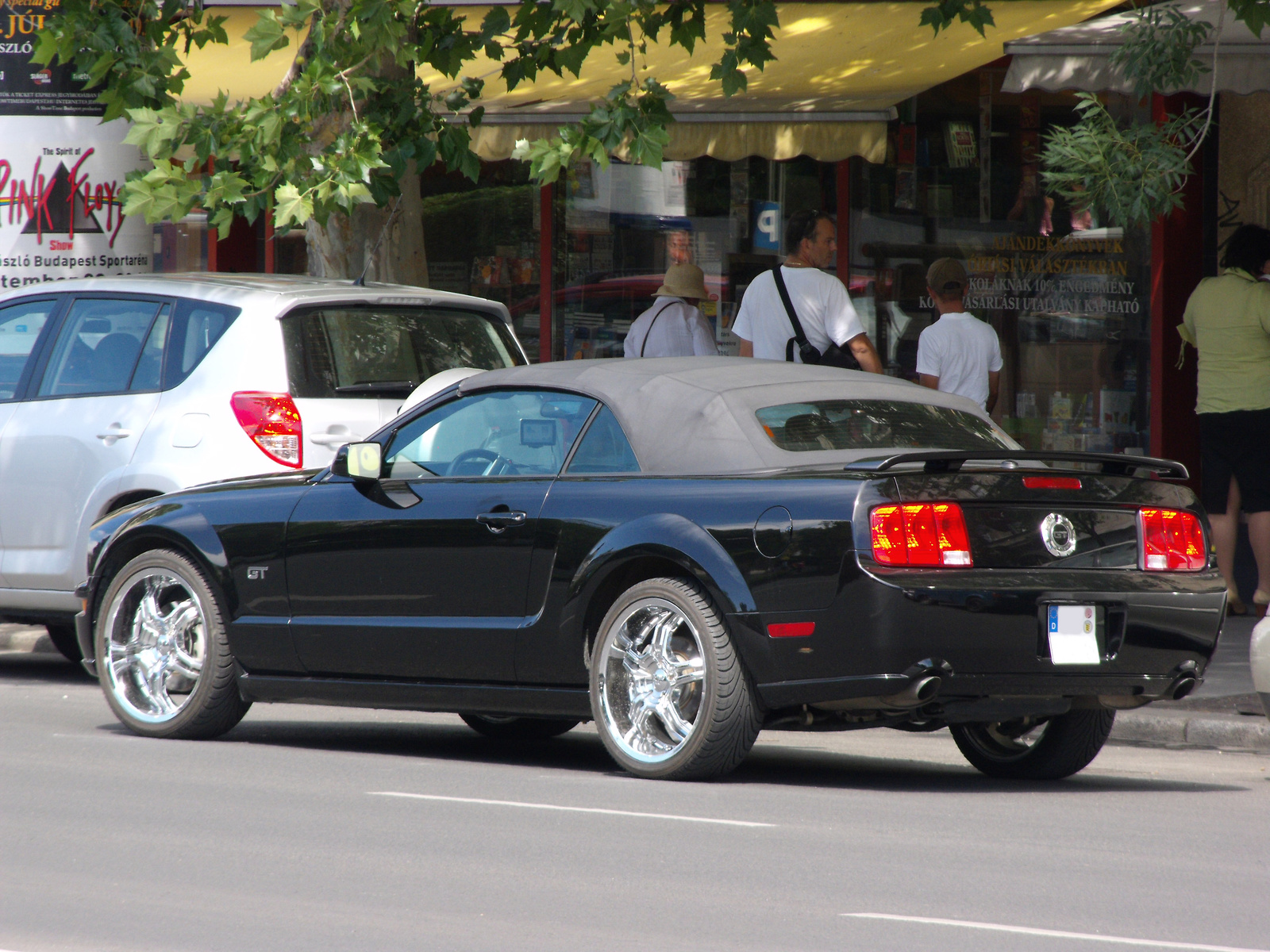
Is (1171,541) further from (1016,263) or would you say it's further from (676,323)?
(1016,263)

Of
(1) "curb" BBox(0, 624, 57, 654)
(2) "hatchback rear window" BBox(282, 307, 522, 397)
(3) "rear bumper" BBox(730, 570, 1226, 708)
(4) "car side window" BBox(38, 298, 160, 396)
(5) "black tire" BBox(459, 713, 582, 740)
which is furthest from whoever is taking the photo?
(1) "curb" BBox(0, 624, 57, 654)

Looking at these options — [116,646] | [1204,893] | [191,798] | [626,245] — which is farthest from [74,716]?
[626,245]

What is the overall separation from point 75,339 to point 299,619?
9.72ft

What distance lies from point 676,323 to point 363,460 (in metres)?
5.27

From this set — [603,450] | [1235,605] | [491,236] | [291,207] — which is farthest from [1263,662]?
[491,236]

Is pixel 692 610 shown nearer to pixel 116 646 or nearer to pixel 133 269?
pixel 116 646

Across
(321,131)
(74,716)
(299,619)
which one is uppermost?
(321,131)

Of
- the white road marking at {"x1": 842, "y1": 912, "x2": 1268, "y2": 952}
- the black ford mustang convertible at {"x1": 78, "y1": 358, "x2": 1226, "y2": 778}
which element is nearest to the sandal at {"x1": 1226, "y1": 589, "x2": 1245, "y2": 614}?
the black ford mustang convertible at {"x1": 78, "y1": 358, "x2": 1226, "y2": 778}

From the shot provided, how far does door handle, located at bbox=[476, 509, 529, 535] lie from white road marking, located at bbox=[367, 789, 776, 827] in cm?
103

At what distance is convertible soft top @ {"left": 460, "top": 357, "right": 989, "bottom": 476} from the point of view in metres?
6.97

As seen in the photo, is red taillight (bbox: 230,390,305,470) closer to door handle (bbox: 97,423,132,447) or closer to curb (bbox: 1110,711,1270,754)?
door handle (bbox: 97,423,132,447)

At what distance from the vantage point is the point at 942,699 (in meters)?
6.46

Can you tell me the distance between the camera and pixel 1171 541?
688 cm

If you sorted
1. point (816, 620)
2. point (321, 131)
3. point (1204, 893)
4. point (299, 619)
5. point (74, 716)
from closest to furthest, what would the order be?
point (1204, 893), point (816, 620), point (299, 619), point (74, 716), point (321, 131)
